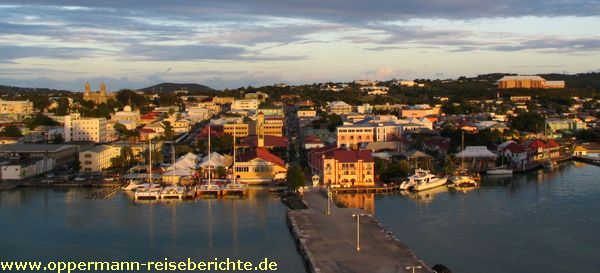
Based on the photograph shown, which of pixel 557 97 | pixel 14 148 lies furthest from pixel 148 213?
pixel 557 97

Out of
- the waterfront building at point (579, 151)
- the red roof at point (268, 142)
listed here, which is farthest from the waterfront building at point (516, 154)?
the red roof at point (268, 142)

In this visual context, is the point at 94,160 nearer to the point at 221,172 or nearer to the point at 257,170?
the point at 221,172

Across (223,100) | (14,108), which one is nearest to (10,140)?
(14,108)

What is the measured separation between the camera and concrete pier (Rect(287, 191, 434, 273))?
5.63 metres

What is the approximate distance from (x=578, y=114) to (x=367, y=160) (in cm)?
1408

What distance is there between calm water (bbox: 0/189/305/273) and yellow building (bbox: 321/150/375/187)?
1.01m

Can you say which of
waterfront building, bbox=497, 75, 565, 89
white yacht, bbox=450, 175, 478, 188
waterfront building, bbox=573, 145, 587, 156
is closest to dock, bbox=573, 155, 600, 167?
waterfront building, bbox=573, 145, 587, 156

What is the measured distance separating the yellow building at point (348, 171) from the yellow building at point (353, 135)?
16.1ft

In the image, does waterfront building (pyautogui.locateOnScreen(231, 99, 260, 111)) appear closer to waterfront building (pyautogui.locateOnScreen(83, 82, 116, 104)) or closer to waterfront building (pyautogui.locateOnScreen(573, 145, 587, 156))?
waterfront building (pyautogui.locateOnScreen(83, 82, 116, 104))

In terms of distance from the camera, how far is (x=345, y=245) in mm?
6258

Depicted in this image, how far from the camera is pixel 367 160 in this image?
1034 centimetres

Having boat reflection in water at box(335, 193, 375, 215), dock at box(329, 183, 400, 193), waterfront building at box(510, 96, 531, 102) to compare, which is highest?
waterfront building at box(510, 96, 531, 102)

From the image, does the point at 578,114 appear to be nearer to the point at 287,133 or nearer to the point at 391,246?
the point at 287,133

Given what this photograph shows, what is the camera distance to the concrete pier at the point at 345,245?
563cm
